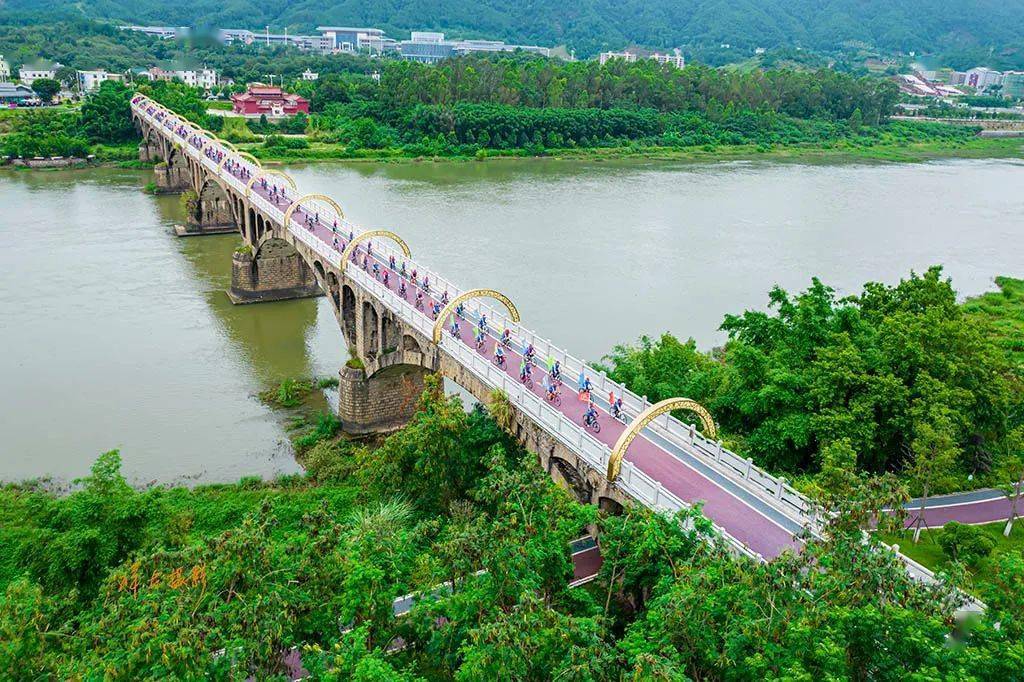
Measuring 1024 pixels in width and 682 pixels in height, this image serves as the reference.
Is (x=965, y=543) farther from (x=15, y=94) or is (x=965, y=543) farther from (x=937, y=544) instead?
(x=15, y=94)

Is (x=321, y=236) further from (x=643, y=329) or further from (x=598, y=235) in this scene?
(x=598, y=235)

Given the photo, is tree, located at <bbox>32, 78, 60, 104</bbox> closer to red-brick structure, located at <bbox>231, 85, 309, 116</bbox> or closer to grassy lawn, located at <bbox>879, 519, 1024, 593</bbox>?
red-brick structure, located at <bbox>231, 85, 309, 116</bbox>

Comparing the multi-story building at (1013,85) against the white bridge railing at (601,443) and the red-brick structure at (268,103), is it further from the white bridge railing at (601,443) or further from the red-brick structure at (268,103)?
the white bridge railing at (601,443)

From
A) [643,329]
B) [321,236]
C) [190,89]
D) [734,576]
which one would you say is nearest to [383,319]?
[321,236]

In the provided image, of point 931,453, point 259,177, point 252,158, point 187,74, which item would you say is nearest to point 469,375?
point 931,453

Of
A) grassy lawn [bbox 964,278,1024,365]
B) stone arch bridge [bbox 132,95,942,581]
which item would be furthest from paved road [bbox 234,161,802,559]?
grassy lawn [bbox 964,278,1024,365]
